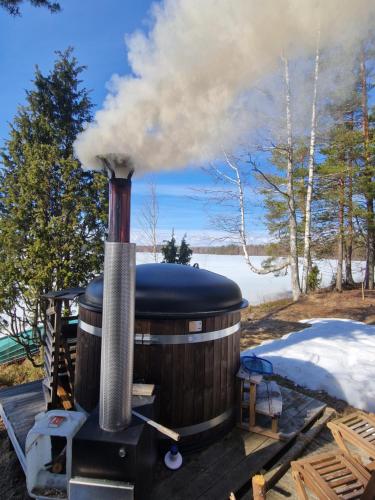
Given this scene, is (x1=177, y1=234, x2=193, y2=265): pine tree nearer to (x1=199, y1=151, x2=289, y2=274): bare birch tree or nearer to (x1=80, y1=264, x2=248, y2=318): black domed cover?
(x1=199, y1=151, x2=289, y2=274): bare birch tree

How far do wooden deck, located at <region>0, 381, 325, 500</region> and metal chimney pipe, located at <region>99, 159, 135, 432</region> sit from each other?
909 mm

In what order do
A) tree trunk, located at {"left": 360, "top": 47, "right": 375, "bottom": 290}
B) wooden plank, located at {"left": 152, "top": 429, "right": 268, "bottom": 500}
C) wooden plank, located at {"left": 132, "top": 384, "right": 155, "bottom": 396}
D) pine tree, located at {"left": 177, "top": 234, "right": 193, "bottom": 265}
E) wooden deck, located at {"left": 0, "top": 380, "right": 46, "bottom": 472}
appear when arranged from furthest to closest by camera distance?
tree trunk, located at {"left": 360, "top": 47, "right": 375, "bottom": 290} → pine tree, located at {"left": 177, "top": 234, "right": 193, "bottom": 265} → wooden deck, located at {"left": 0, "top": 380, "right": 46, "bottom": 472} → wooden plank, located at {"left": 132, "top": 384, "right": 155, "bottom": 396} → wooden plank, located at {"left": 152, "top": 429, "right": 268, "bottom": 500}

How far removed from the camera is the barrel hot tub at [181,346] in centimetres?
301

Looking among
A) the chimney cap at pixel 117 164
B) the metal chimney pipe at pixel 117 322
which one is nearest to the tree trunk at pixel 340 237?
the chimney cap at pixel 117 164

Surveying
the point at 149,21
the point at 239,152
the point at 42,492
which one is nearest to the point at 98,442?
the point at 42,492

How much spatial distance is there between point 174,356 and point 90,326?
38.6 inches

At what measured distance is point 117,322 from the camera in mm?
2336

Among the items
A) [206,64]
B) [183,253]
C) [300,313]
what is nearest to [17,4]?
[206,64]

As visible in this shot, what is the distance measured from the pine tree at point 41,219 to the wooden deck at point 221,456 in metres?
3.11

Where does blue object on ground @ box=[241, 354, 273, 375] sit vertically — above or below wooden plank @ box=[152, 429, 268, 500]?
above

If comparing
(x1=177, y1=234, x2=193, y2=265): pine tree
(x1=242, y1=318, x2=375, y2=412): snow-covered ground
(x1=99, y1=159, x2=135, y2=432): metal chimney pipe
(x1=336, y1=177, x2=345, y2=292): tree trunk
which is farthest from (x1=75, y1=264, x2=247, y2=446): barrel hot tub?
(x1=336, y1=177, x2=345, y2=292): tree trunk

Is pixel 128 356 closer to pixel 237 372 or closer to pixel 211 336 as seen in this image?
pixel 211 336

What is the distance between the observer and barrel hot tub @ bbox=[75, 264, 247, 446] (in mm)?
3008

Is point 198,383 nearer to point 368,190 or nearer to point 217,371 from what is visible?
point 217,371
